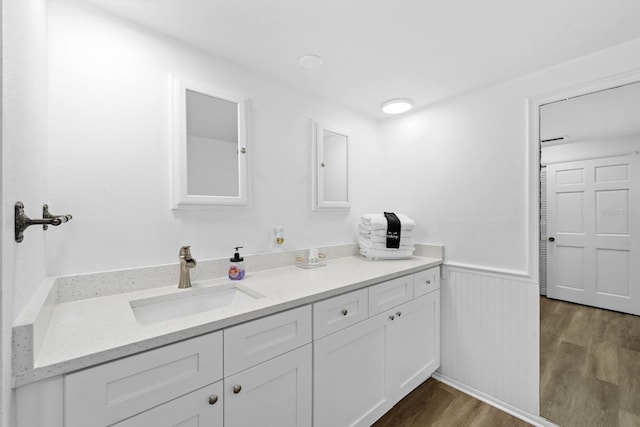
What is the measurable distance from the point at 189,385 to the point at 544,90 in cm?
238

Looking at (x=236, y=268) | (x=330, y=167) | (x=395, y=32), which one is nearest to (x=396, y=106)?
(x=330, y=167)

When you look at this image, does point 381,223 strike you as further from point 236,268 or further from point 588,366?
point 588,366

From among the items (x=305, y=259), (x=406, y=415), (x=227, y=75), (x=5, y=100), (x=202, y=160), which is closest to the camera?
(x=5, y=100)

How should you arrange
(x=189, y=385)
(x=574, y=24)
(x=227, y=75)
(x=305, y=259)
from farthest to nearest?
1. (x=305, y=259)
2. (x=227, y=75)
3. (x=574, y=24)
4. (x=189, y=385)

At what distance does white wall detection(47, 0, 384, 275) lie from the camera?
3.78 feet

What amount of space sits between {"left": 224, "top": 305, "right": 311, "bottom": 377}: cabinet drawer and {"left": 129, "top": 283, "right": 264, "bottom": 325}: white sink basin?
111 mm

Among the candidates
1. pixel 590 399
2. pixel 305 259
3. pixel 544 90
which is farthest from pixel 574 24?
pixel 590 399

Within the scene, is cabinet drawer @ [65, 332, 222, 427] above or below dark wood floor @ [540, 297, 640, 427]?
above

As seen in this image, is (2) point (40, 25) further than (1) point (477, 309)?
No

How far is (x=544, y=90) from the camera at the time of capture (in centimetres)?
171

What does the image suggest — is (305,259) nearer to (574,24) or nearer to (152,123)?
(152,123)

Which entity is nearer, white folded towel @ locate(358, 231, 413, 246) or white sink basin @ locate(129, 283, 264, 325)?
white sink basin @ locate(129, 283, 264, 325)

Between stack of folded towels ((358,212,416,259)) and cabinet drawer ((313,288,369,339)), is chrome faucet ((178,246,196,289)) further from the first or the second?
stack of folded towels ((358,212,416,259))

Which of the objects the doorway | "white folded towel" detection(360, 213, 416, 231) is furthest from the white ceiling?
"white folded towel" detection(360, 213, 416, 231)
